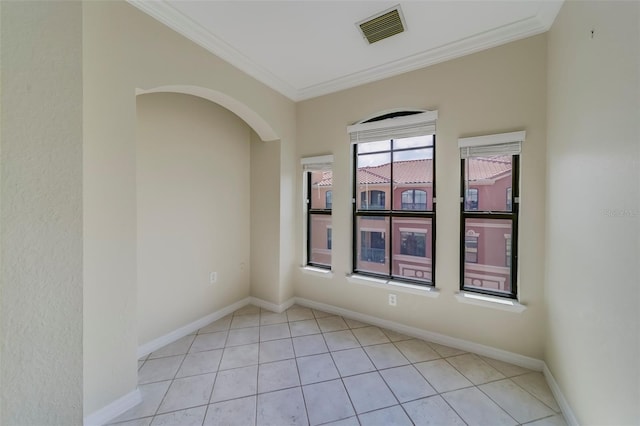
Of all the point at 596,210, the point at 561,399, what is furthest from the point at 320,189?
the point at 561,399

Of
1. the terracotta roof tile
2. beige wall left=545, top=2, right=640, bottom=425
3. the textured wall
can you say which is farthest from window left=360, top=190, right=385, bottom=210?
the textured wall

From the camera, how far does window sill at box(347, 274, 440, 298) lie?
8.21ft

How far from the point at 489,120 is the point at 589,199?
1.10 meters

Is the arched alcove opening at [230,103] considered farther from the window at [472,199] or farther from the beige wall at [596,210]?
the beige wall at [596,210]

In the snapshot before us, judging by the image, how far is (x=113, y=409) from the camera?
5.38 feet

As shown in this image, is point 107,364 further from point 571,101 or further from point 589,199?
point 571,101

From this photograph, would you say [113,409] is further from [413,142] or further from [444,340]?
[413,142]

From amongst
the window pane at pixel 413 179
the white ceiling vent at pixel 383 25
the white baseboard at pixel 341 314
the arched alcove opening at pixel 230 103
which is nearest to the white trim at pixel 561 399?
the white baseboard at pixel 341 314

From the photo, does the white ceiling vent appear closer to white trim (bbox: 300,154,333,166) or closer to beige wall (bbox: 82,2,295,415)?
white trim (bbox: 300,154,333,166)

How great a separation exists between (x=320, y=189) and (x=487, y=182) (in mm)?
1837

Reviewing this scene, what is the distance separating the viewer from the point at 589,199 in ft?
4.64

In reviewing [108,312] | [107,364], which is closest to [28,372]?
[108,312]

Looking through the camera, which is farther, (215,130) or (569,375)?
(215,130)

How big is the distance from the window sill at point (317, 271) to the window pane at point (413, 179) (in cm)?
116
